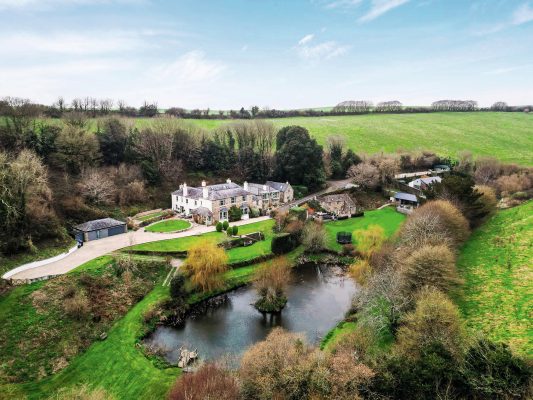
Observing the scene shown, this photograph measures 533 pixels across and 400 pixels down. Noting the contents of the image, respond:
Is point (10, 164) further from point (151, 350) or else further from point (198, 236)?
point (151, 350)

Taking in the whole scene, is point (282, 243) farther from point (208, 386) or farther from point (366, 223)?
point (208, 386)

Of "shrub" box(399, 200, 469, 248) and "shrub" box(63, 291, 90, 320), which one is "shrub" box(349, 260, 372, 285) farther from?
"shrub" box(63, 291, 90, 320)

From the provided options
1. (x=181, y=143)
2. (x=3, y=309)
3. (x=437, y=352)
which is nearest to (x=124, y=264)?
(x=3, y=309)

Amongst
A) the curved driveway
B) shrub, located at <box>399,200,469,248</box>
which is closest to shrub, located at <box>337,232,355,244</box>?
shrub, located at <box>399,200,469,248</box>

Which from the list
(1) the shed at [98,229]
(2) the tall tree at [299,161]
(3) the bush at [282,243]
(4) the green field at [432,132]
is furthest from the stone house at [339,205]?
(4) the green field at [432,132]

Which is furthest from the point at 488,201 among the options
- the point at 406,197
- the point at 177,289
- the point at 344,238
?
the point at 177,289

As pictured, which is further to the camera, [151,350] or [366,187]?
[366,187]

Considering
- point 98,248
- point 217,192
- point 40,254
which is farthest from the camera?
point 217,192
